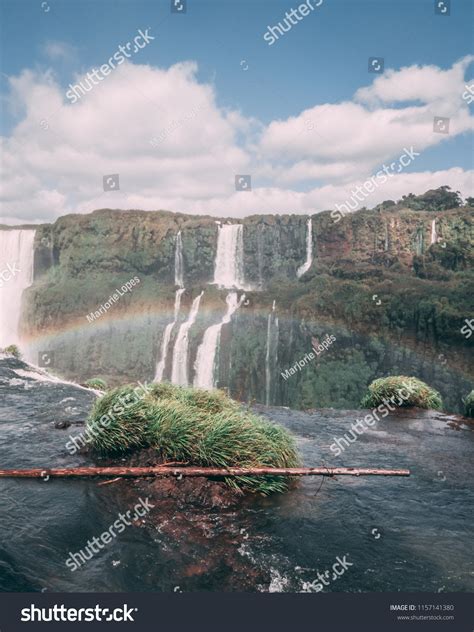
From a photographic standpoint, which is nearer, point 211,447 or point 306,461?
point 211,447

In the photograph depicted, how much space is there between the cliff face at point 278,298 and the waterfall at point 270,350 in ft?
0.58

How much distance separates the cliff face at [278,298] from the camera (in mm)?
47750

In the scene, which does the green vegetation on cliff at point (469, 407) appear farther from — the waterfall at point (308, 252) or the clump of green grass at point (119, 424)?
the waterfall at point (308, 252)

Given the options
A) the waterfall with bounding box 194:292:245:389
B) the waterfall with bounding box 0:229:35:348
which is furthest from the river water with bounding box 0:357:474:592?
the waterfall with bounding box 0:229:35:348

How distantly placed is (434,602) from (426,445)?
7.85 metres

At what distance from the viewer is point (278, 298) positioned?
63.6m

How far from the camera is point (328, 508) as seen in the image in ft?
27.9

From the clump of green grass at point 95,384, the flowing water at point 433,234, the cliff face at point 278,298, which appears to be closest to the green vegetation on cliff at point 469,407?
the clump of green grass at point 95,384

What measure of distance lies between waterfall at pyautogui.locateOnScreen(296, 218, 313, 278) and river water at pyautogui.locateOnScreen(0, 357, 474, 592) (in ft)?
211

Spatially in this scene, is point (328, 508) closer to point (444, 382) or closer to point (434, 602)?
point (434, 602)

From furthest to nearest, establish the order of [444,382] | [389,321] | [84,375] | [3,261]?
[3,261] < [84,375] < [389,321] < [444,382]

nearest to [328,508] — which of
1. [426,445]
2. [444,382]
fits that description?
[426,445]

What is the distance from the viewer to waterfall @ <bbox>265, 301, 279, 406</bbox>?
57312mm

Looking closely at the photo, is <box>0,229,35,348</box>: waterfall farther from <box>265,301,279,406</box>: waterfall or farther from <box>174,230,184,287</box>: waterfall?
<box>265,301,279,406</box>: waterfall
